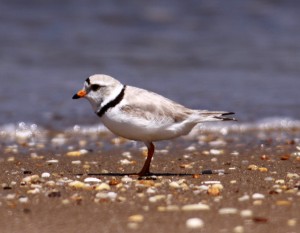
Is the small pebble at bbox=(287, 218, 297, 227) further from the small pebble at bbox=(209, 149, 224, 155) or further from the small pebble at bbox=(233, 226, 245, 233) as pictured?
the small pebble at bbox=(209, 149, 224, 155)

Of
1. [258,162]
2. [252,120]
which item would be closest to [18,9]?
[252,120]

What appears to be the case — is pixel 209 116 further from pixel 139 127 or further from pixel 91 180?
pixel 91 180

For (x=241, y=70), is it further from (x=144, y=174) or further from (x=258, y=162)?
(x=144, y=174)

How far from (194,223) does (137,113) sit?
188 cm

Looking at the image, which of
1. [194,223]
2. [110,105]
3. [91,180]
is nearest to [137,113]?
[110,105]

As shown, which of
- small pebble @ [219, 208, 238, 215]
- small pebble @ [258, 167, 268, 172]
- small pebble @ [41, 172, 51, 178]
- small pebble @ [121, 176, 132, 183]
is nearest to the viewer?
small pebble @ [219, 208, 238, 215]

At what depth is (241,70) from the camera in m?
14.9

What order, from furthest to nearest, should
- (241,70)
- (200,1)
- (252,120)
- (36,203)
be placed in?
(200,1)
(241,70)
(252,120)
(36,203)

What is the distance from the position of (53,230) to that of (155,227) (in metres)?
0.72

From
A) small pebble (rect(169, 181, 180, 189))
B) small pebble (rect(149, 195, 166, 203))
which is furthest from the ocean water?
small pebble (rect(149, 195, 166, 203))

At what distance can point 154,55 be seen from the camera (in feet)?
53.7

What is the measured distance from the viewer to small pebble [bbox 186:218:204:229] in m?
5.54

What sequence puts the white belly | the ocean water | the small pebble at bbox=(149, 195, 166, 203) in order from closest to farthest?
the small pebble at bbox=(149, 195, 166, 203), the white belly, the ocean water

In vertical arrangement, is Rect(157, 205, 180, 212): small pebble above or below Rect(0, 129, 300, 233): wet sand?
above
